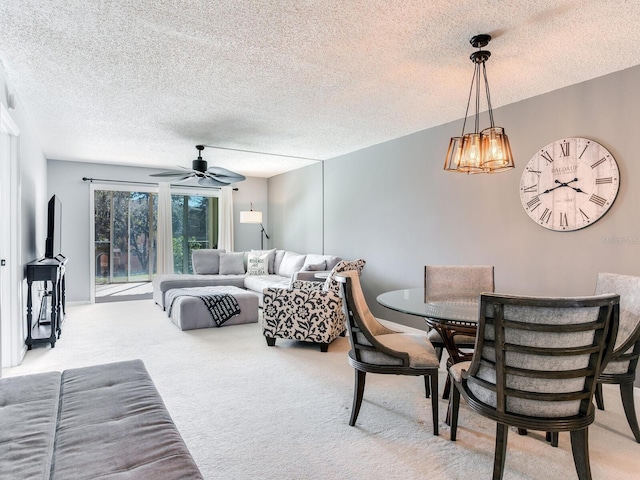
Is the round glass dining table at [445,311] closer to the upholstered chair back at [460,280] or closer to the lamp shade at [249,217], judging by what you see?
the upholstered chair back at [460,280]

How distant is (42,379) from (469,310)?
2.24 metres

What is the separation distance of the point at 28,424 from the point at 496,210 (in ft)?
12.5

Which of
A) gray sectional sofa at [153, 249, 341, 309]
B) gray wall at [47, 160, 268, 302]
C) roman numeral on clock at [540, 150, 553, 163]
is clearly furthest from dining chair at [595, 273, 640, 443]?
gray wall at [47, 160, 268, 302]

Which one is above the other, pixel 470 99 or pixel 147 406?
pixel 470 99

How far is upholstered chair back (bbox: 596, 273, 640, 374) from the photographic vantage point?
7.06 ft

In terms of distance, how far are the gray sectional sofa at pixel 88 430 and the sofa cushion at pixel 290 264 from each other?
4742mm

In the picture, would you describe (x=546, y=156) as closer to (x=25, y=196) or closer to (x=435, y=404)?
(x=435, y=404)

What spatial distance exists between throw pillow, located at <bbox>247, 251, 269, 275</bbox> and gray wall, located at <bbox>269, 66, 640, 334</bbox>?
1753 millimetres

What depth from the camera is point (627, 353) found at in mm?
2201

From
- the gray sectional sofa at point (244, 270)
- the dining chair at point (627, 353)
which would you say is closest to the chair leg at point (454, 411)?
the dining chair at point (627, 353)

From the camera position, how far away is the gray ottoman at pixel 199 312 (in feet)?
15.6

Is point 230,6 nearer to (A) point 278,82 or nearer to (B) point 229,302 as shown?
(A) point 278,82

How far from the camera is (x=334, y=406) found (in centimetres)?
268

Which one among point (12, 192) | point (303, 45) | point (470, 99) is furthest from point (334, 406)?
point (12, 192)
